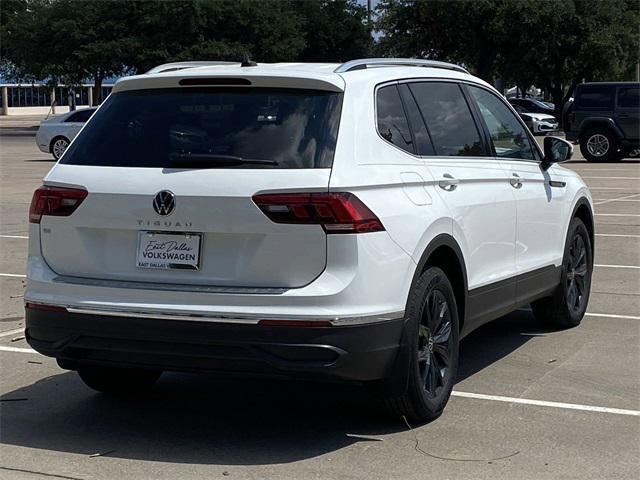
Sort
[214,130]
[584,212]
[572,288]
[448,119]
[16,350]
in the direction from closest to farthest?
1. [214,130]
2. [448,119]
3. [16,350]
4. [572,288]
5. [584,212]

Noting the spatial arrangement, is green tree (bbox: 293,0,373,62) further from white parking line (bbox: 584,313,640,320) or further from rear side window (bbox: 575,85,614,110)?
white parking line (bbox: 584,313,640,320)

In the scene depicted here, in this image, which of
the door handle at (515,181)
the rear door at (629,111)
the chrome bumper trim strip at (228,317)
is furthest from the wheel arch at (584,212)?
the rear door at (629,111)

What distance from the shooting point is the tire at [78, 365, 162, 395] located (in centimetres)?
631

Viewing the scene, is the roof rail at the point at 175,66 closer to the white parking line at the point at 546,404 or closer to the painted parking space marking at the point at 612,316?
the white parking line at the point at 546,404

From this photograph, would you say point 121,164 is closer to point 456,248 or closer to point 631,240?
point 456,248

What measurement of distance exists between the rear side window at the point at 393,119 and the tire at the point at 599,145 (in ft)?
76.3

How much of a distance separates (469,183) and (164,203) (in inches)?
75.9

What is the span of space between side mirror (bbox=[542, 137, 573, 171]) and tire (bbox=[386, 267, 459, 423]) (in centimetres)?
206

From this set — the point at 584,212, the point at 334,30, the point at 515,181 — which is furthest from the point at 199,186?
the point at 334,30

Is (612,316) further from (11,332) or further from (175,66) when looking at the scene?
(11,332)

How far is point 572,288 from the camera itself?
834cm

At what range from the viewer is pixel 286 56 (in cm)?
5216

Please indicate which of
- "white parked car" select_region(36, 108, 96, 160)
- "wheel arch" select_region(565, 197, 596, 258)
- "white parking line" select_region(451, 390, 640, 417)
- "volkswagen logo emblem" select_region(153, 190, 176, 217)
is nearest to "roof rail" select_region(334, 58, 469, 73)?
"volkswagen logo emblem" select_region(153, 190, 176, 217)

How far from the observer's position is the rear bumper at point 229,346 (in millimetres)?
→ 5062
